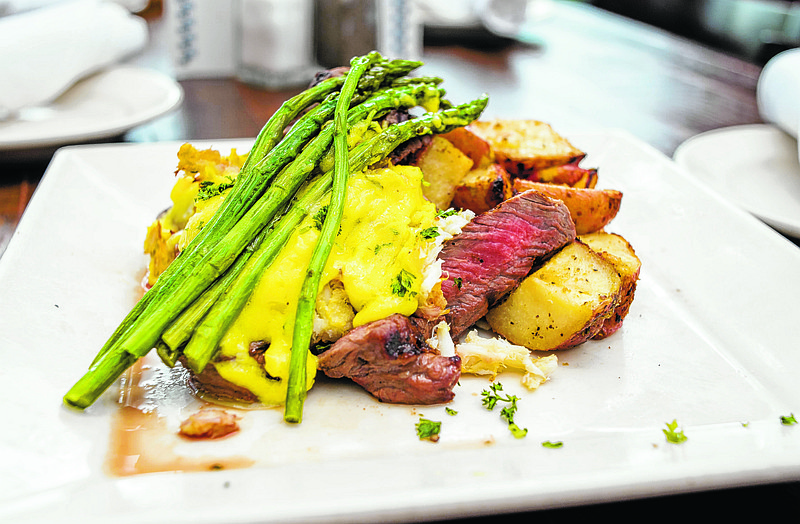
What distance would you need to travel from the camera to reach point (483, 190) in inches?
92.6

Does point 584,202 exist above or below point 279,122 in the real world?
below

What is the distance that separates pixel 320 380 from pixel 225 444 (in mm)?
372

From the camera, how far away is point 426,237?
2041 millimetres

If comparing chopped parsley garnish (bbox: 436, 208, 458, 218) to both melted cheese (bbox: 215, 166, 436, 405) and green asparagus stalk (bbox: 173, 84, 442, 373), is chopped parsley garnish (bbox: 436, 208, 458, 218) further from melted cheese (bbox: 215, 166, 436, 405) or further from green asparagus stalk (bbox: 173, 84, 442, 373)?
green asparagus stalk (bbox: 173, 84, 442, 373)

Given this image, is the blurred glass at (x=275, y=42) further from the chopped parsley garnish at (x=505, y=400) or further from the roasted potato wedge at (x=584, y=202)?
the chopped parsley garnish at (x=505, y=400)

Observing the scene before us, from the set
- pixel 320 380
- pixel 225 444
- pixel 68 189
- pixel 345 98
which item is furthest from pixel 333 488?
pixel 68 189

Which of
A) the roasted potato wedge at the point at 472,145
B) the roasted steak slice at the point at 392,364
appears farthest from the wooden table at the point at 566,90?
the roasted steak slice at the point at 392,364

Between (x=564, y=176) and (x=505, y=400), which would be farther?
(x=564, y=176)

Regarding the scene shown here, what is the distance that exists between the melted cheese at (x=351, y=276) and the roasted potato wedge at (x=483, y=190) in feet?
1.07

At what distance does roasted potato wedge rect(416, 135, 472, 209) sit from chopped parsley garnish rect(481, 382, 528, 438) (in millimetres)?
791

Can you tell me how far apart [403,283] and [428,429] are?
42 cm

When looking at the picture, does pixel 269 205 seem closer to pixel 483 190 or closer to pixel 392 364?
pixel 392 364

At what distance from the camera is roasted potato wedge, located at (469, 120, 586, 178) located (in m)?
2.56

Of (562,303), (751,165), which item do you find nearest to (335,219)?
(562,303)
